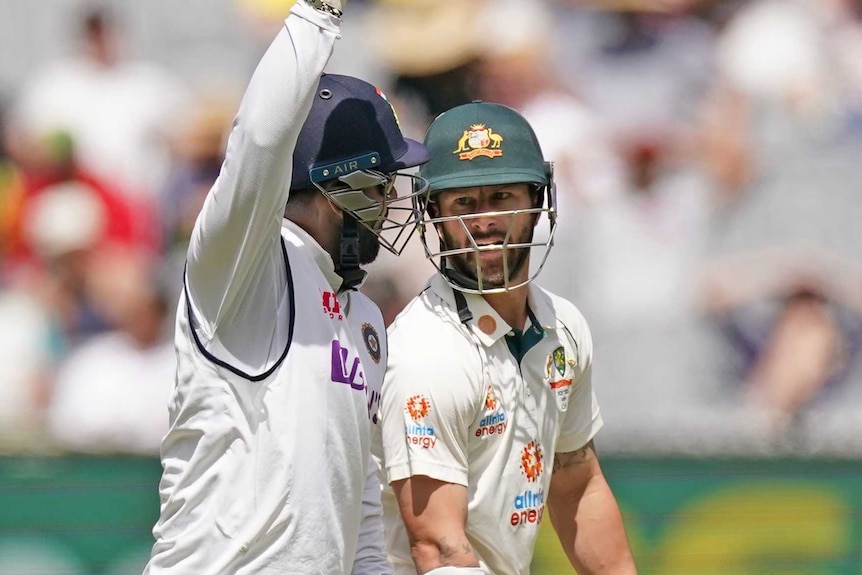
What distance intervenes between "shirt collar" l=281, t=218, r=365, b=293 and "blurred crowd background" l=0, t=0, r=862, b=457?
9.62 ft

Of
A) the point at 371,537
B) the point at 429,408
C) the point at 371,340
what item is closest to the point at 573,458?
the point at 429,408

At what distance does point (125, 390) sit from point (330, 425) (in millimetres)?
3231

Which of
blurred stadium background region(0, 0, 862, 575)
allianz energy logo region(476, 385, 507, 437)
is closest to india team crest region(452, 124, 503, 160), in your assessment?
allianz energy logo region(476, 385, 507, 437)

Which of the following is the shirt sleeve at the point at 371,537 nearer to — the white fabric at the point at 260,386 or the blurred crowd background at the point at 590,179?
the white fabric at the point at 260,386

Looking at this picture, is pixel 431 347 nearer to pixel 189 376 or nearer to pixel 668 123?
pixel 189 376

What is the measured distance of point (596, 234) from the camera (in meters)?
5.54

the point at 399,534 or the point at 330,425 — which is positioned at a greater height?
the point at 330,425

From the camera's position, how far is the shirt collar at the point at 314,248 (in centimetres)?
233

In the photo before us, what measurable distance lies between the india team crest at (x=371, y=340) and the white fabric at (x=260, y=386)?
249 mm

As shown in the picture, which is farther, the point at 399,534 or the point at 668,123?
the point at 668,123

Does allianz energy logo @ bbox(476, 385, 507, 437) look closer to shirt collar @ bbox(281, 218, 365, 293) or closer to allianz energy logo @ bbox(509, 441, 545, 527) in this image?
allianz energy logo @ bbox(509, 441, 545, 527)

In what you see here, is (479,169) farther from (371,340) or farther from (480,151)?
(371,340)

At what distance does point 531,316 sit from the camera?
3.04 m

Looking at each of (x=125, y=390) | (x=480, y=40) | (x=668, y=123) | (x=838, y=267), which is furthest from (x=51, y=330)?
(x=838, y=267)
